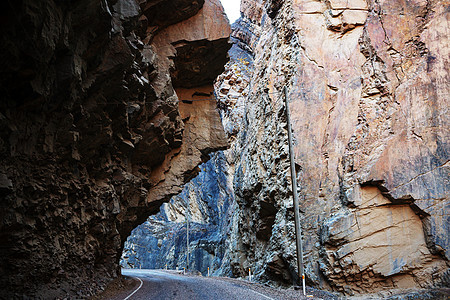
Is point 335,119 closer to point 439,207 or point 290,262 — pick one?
point 439,207

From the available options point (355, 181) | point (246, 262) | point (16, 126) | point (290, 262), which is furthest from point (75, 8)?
point (246, 262)

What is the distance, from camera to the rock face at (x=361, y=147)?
12.0m

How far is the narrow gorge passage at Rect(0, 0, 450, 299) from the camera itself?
6.66 m

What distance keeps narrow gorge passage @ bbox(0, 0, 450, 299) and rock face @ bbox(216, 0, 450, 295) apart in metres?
0.06

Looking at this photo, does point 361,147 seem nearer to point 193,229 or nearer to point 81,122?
point 81,122

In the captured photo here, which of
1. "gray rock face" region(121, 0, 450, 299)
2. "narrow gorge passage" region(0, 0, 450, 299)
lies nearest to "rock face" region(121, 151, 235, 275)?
"narrow gorge passage" region(0, 0, 450, 299)

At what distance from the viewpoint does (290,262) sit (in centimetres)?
1462

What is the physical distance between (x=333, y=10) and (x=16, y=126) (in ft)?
52.7

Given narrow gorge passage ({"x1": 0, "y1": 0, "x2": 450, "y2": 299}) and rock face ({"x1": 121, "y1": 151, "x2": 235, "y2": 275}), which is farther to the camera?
rock face ({"x1": 121, "y1": 151, "x2": 235, "y2": 275})

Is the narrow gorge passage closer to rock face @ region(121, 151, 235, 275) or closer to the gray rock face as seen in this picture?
the gray rock face

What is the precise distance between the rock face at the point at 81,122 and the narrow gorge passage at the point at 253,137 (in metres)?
0.05

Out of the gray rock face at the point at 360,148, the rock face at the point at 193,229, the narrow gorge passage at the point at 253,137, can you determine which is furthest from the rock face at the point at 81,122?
the rock face at the point at 193,229

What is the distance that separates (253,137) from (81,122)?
15.2 metres

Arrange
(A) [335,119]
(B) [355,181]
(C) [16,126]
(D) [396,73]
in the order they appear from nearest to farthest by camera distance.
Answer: (C) [16,126], (B) [355,181], (D) [396,73], (A) [335,119]
